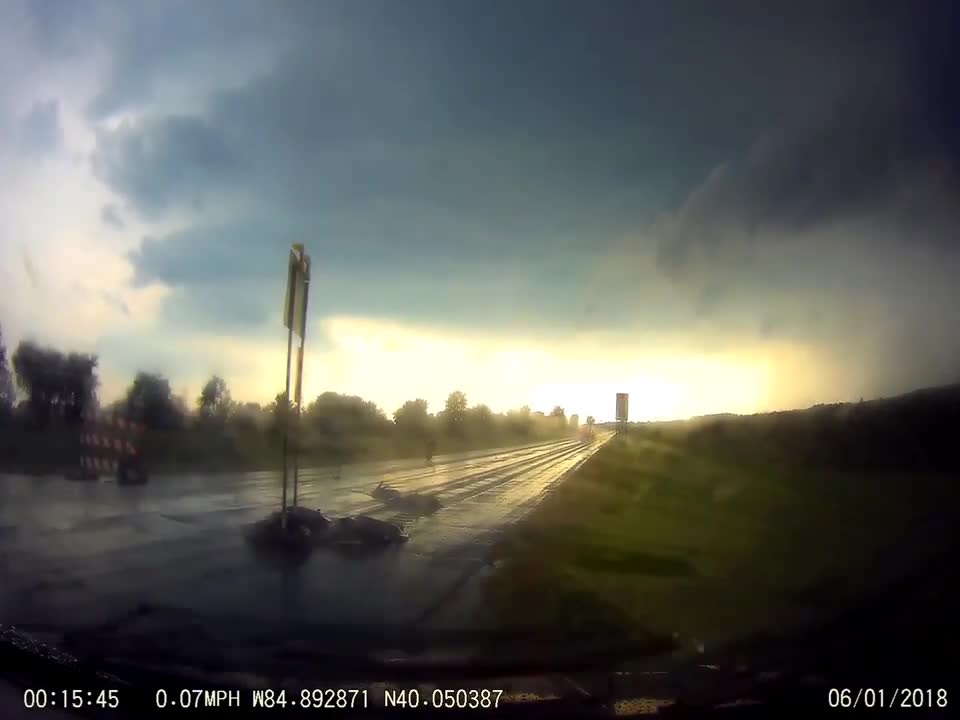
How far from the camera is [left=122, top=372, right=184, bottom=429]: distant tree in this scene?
13305 mm

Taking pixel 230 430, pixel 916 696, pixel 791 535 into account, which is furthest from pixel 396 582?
pixel 230 430

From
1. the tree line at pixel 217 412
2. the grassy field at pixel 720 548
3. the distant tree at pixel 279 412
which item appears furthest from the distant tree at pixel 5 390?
the grassy field at pixel 720 548

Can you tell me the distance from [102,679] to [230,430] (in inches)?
452

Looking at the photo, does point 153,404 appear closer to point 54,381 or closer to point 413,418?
point 54,381

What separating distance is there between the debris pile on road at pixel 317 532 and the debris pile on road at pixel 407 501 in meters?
2.47

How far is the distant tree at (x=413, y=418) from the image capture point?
13.1m

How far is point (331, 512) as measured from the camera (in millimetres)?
11172

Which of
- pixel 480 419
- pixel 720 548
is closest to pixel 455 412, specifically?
pixel 480 419

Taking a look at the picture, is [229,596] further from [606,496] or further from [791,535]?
[606,496]

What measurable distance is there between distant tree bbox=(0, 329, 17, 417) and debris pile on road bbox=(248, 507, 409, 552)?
663cm

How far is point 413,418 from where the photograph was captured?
14227 millimetres

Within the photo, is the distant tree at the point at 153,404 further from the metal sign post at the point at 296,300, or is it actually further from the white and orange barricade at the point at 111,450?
the metal sign post at the point at 296,300

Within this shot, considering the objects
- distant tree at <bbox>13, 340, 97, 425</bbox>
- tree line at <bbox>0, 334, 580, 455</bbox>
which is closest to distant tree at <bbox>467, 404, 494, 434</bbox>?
tree line at <bbox>0, 334, 580, 455</bbox>

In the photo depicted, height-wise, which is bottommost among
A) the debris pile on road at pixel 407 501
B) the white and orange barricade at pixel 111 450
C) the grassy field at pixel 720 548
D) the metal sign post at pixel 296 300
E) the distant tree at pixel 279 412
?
the grassy field at pixel 720 548
